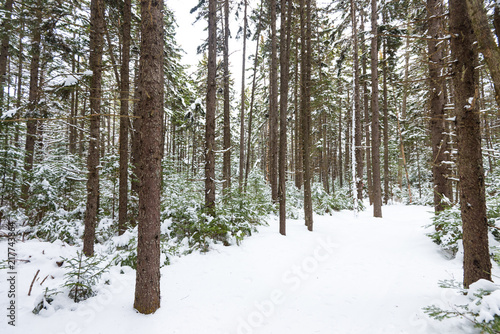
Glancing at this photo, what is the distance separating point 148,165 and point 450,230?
282 inches

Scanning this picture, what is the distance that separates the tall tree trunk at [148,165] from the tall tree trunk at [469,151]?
4554 mm

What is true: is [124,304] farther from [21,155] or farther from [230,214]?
[21,155]

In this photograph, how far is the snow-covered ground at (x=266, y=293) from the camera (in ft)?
10.2

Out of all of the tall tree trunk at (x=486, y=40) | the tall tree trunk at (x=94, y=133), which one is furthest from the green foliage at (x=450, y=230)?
the tall tree trunk at (x=94, y=133)

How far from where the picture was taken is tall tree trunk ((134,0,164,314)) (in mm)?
3320

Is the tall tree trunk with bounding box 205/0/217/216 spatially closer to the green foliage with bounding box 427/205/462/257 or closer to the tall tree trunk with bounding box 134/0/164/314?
the tall tree trunk with bounding box 134/0/164/314

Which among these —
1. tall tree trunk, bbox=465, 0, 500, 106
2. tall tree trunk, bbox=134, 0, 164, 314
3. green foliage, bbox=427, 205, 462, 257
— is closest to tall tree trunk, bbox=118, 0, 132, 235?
tall tree trunk, bbox=134, 0, 164, 314

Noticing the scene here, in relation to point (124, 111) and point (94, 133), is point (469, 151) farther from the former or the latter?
point (124, 111)

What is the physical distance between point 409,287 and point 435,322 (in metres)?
1.30

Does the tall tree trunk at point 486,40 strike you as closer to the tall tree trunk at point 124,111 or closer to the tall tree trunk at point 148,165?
the tall tree trunk at point 148,165

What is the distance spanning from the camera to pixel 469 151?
322cm

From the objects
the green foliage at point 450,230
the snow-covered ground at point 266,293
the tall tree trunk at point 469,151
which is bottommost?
the snow-covered ground at point 266,293

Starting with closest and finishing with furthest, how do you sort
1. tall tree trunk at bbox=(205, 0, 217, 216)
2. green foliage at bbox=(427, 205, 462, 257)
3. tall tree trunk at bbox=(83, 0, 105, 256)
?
green foliage at bbox=(427, 205, 462, 257) < tall tree trunk at bbox=(83, 0, 105, 256) < tall tree trunk at bbox=(205, 0, 217, 216)

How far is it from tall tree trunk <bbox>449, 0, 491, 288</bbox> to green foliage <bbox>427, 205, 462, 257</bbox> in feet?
8.83
